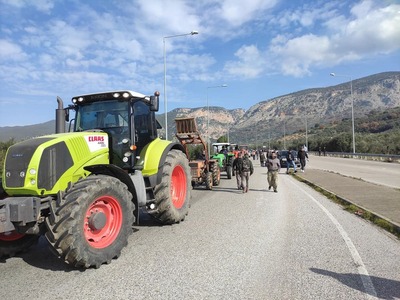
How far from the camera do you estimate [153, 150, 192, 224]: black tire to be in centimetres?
796

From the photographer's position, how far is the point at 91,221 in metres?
5.63

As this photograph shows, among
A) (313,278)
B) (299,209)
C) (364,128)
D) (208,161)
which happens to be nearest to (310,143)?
(364,128)

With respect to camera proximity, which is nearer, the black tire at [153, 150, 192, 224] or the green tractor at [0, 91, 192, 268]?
the green tractor at [0, 91, 192, 268]

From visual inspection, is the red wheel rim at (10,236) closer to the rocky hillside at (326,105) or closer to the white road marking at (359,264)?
the white road marking at (359,264)

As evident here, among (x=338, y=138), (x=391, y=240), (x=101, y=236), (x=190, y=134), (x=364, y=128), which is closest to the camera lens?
(x=101, y=236)

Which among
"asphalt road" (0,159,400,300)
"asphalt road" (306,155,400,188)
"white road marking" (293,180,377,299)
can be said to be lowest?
"white road marking" (293,180,377,299)

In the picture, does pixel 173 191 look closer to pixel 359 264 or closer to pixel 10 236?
pixel 10 236

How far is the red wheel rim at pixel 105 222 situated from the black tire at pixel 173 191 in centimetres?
184

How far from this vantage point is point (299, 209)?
10.7 m

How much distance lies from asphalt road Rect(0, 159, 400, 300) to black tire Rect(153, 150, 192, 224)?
0.27 m

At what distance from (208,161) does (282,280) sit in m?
12.4

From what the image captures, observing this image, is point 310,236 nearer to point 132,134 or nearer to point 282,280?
point 282,280

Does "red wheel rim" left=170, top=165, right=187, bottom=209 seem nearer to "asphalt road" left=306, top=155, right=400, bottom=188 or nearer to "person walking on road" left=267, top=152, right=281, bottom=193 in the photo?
"person walking on road" left=267, top=152, right=281, bottom=193

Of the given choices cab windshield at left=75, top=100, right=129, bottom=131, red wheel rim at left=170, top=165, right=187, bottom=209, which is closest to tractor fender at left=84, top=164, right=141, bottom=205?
cab windshield at left=75, top=100, right=129, bottom=131
